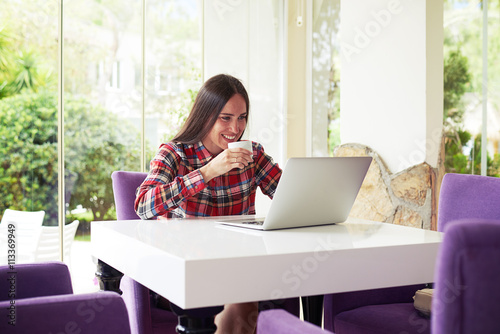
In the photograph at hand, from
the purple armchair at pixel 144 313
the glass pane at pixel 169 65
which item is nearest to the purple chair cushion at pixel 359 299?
the purple armchair at pixel 144 313

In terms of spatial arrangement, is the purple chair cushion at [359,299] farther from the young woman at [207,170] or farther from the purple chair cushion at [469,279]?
the purple chair cushion at [469,279]

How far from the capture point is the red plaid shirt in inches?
72.6

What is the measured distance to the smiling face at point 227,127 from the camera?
2.10m

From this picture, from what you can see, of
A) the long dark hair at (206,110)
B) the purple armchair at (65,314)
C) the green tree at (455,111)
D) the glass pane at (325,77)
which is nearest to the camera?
the purple armchair at (65,314)

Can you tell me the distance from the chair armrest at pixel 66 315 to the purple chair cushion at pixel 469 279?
28.2 inches

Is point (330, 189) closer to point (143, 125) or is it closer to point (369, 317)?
point (369, 317)

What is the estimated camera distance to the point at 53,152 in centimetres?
368

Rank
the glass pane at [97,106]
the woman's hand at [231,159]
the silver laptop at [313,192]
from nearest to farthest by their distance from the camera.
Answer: the silver laptop at [313,192]
the woman's hand at [231,159]
the glass pane at [97,106]

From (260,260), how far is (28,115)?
9.57 ft

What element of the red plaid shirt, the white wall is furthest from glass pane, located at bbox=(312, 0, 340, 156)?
the red plaid shirt

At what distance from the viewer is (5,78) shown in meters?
3.53

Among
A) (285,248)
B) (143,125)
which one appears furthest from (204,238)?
(143,125)

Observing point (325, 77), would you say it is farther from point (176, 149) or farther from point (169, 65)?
point (176, 149)

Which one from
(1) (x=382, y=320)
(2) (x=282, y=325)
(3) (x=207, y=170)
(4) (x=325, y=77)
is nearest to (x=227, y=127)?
(3) (x=207, y=170)
